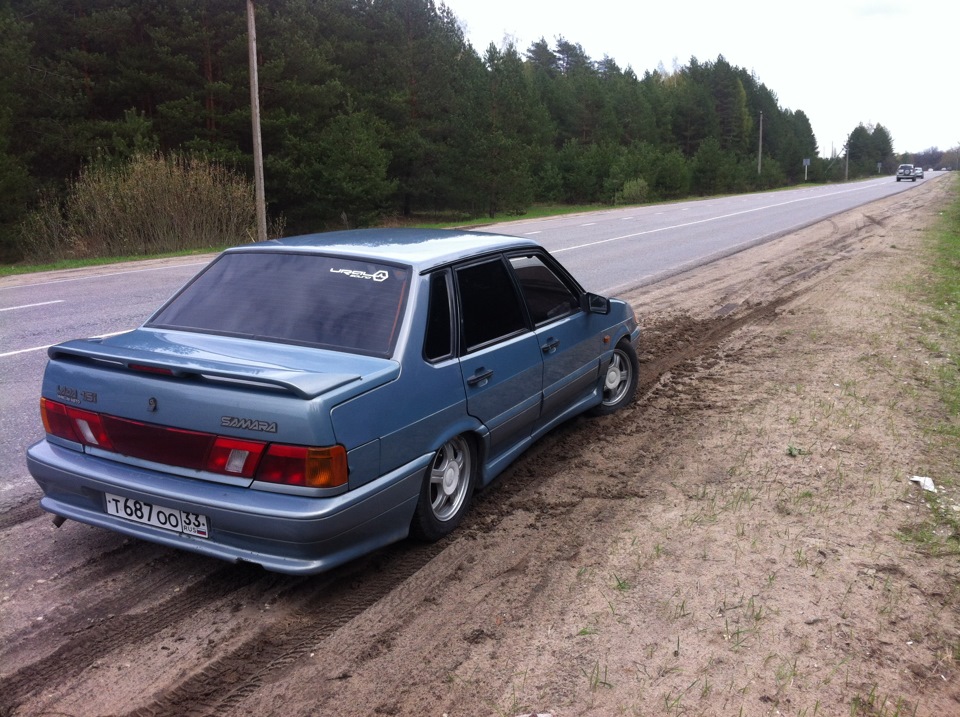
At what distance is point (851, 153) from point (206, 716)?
17319 cm

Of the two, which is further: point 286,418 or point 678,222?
point 678,222

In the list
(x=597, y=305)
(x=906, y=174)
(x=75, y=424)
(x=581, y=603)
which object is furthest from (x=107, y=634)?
(x=906, y=174)

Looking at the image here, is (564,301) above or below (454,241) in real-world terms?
below

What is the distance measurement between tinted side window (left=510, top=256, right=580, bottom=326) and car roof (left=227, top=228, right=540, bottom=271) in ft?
0.45

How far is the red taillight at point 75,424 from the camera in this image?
3.69m

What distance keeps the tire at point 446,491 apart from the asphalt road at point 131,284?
7.69 feet

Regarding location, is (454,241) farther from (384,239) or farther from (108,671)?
(108,671)

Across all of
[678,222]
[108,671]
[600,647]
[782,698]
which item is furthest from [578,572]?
[678,222]

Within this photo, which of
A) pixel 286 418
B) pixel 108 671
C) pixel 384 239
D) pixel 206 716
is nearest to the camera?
pixel 206 716

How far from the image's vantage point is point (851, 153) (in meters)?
156

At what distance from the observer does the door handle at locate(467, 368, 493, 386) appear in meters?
4.24

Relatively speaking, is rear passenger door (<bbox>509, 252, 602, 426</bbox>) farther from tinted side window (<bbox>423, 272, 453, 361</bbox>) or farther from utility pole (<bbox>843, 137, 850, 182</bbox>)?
utility pole (<bbox>843, 137, 850, 182</bbox>)

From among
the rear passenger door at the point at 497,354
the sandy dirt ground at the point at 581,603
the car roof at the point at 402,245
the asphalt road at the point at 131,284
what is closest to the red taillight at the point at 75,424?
the sandy dirt ground at the point at 581,603

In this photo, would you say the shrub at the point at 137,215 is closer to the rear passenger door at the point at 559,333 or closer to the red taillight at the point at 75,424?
the rear passenger door at the point at 559,333
